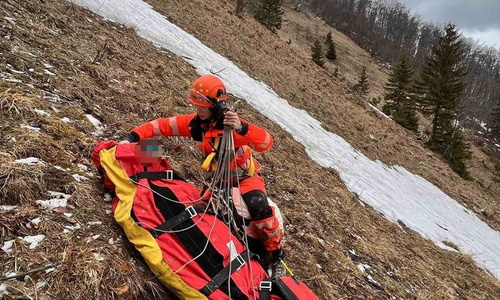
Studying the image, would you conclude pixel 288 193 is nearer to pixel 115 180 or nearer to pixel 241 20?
pixel 115 180

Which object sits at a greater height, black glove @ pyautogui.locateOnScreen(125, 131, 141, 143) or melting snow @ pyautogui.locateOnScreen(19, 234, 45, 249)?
black glove @ pyautogui.locateOnScreen(125, 131, 141, 143)

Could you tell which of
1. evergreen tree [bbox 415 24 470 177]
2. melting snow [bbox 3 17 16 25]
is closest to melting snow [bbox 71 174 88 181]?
melting snow [bbox 3 17 16 25]

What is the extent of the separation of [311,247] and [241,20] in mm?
16118

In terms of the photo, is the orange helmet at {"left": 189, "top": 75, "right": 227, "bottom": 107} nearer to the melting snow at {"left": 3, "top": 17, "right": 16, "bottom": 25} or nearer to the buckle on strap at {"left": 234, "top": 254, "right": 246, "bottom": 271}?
the buckle on strap at {"left": 234, "top": 254, "right": 246, "bottom": 271}

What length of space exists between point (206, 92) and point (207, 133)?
1.38ft

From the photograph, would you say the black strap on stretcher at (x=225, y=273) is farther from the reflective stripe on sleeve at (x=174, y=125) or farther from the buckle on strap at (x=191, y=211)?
the reflective stripe on sleeve at (x=174, y=125)

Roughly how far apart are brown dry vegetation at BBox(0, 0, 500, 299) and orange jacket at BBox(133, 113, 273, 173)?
2.50 ft

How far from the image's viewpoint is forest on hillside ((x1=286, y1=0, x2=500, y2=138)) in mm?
86656

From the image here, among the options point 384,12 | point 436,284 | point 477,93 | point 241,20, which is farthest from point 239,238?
point 384,12

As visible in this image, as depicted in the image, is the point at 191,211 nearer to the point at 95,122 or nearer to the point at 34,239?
the point at 34,239

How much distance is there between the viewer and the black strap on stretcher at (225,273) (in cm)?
296

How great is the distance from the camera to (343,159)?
35.9 feet

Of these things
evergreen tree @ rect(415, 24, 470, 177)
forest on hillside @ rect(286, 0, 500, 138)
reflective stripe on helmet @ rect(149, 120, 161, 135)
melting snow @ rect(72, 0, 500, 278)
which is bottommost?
melting snow @ rect(72, 0, 500, 278)

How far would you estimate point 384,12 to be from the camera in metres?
137
